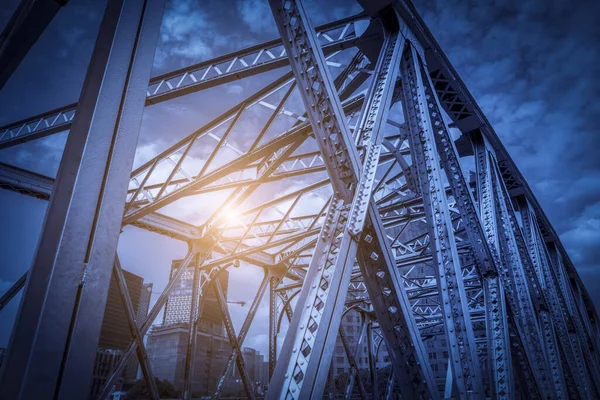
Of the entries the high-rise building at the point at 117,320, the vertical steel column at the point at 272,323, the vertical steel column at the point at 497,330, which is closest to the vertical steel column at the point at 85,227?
the vertical steel column at the point at 497,330

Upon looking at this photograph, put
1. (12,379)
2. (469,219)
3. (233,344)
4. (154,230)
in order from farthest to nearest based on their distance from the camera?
(233,344), (154,230), (469,219), (12,379)

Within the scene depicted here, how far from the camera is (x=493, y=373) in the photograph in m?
5.93

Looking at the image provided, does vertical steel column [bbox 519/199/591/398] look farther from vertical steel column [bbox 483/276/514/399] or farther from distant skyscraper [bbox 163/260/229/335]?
distant skyscraper [bbox 163/260/229/335]

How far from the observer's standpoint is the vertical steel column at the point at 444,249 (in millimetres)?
4750

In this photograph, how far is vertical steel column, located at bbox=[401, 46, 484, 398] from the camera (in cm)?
475

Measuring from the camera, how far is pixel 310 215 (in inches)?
588

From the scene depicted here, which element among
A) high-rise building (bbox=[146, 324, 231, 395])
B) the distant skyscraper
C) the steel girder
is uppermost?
the distant skyscraper

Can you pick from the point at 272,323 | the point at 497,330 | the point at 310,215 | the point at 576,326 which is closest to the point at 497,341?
the point at 497,330

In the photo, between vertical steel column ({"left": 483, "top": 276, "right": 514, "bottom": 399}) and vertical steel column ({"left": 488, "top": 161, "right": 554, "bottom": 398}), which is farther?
vertical steel column ({"left": 488, "top": 161, "right": 554, "bottom": 398})

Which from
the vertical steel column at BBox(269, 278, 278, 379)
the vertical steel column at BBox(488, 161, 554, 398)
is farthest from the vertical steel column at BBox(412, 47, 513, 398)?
the vertical steel column at BBox(269, 278, 278, 379)

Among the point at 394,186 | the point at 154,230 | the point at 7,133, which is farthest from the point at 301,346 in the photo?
the point at 394,186

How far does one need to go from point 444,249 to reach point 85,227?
16.5ft

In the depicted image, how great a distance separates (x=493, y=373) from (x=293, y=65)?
6237 millimetres

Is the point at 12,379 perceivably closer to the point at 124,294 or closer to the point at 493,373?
the point at 493,373
